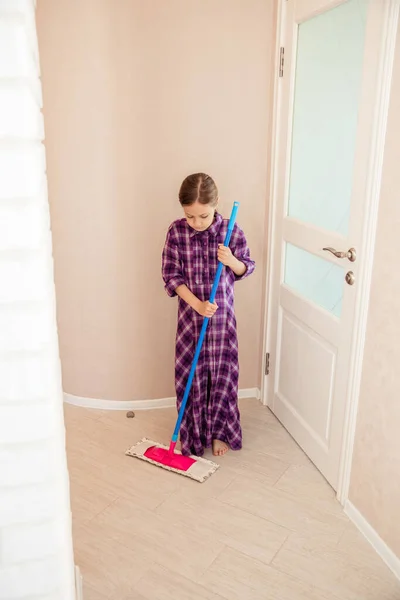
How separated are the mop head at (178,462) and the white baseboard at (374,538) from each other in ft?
1.94

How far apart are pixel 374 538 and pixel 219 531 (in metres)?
0.55

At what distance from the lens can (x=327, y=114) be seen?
2.14 metres

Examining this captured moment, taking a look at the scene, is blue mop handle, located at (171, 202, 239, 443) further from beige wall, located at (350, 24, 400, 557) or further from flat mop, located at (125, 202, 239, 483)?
beige wall, located at (350, 24, 400, 557)

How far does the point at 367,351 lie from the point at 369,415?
23 centimetres

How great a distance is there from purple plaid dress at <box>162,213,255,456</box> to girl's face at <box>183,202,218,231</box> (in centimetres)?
6

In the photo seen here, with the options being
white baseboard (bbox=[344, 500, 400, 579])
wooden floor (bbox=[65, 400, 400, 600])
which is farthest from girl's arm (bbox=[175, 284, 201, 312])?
white baseboard (bbox=[344, 500, 400, 579])

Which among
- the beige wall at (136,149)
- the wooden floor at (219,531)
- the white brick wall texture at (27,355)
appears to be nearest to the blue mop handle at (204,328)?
the wooden floor at (219,531)

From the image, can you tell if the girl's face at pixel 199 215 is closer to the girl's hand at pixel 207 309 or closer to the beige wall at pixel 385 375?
the girl's hand at pixel 207 309

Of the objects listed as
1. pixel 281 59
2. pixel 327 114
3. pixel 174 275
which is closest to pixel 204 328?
pixel 174 275

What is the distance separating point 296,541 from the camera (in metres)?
1.93

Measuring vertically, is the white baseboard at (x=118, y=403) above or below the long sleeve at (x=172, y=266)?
below

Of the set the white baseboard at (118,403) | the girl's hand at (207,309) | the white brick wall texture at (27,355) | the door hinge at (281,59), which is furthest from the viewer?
the white baseboard at (118,403)

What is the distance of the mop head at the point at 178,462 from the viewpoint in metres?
2.30

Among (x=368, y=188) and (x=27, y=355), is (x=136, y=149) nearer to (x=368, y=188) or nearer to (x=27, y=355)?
(x=368, y=188)
